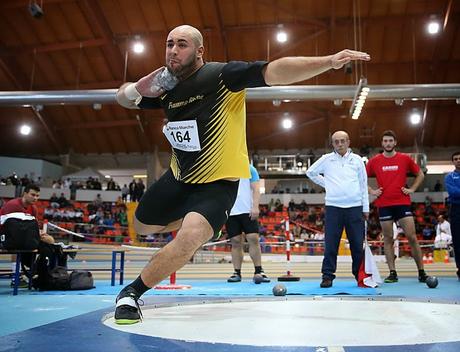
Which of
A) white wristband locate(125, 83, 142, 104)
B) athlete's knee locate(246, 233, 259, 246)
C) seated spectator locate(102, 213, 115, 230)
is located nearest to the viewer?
white wristband locate(125, 83, 142, 104)

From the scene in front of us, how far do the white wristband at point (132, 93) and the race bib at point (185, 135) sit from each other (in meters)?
0.35

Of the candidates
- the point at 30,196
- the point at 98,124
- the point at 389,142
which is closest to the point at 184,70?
the point at 389,142

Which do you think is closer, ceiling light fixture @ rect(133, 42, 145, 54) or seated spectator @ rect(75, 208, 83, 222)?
ceiling light fixture @ rect(133, 42, 145, 54)

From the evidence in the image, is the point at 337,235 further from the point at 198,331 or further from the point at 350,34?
the point at 350,34

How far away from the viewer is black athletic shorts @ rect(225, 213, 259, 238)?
18.8 ft

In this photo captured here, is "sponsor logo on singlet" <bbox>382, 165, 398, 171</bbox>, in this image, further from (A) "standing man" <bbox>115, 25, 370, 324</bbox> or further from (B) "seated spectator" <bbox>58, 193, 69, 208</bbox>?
(B) "seated spectator" <bbox>58, 193, 69, 208</bbox>

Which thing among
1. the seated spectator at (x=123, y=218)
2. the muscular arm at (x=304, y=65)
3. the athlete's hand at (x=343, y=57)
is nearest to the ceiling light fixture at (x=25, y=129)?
the seated spectator at (x=123, y=218)

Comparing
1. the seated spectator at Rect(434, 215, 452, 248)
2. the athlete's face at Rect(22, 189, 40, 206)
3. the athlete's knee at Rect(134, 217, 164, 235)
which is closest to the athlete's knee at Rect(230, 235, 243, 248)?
the athlete's face at Rect(22, 189, 40, 206)

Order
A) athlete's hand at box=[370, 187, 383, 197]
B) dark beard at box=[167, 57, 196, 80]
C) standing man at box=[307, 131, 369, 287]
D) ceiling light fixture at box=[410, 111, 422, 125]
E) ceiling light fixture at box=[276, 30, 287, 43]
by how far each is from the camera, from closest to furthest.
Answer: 1. dark beard at box=[167, 57, 196, 80]
2. standing man at box=[307, 131, 369, 287]
3. athlete's hand at box=[370, 187, 383, 197]
4. ceiling light fixture at box=[276, 30, 287, 43]
5. ceiling light fixture at box=[410, 111, 422, 125]

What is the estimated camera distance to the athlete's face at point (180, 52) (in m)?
2.37

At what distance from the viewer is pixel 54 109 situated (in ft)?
73.2

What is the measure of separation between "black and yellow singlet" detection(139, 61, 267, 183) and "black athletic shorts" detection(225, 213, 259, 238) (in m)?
3.32

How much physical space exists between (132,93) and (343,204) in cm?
314

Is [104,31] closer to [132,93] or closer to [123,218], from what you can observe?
[123,218]
